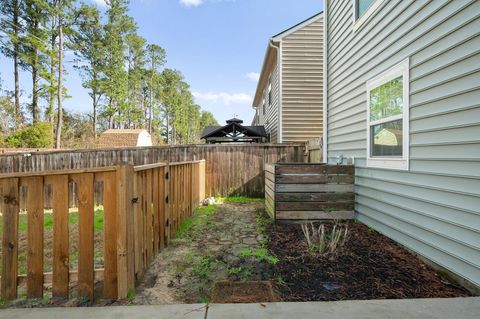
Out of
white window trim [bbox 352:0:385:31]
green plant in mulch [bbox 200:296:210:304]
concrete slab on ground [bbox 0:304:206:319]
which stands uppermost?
white window trim [bbox 352:0:385:31]

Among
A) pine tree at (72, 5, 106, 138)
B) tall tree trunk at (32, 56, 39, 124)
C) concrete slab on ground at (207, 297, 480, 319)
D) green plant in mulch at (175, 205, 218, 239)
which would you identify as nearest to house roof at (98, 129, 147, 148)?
pine tree at (72, 5, 106, 138)

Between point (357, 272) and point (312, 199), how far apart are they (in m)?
1.75

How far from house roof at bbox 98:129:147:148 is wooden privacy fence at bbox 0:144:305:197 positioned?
1549 cm

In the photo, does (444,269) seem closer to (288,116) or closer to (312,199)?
(312,199)

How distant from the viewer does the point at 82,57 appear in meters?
17.5

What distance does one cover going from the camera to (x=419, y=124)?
2775 mm

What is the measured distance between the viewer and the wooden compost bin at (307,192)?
4125 mm

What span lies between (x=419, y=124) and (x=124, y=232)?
10.3 ft

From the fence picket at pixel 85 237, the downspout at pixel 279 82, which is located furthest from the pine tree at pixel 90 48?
the fence picket at pixel 85 237

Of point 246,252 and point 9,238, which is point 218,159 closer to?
point 246,252

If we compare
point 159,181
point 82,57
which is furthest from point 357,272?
point 82,57

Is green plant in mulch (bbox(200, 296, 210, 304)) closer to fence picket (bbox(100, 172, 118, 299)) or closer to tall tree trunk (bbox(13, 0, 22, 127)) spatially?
fence picket (bbox(100, 172, 118, 299))

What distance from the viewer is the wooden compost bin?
412 centimetres

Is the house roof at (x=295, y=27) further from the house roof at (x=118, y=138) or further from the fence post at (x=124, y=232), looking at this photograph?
the house roof at (x=118, y=138)
